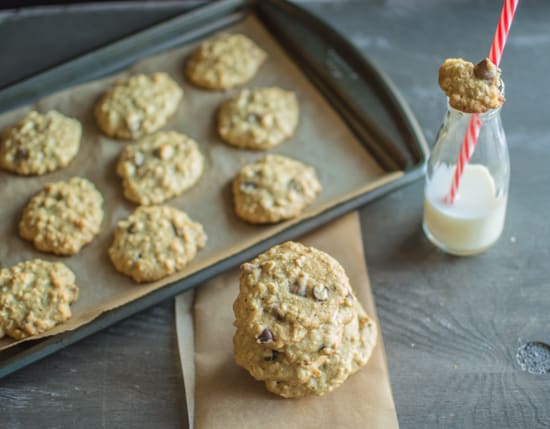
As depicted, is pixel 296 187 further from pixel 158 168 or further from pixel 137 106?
pixel 137 106

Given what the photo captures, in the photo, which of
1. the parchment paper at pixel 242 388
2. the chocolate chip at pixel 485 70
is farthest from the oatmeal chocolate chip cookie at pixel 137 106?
the chocolate chip at pixel 485 70

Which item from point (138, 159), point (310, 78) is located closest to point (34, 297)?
point (138, 159)

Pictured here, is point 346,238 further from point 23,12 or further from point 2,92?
point 23,12

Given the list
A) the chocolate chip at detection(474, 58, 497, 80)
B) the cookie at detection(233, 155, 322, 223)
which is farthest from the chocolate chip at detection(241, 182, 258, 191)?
the chocolate chip at detection(474, 58, 497, 80)

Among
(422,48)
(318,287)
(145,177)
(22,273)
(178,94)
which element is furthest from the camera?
(422,48)

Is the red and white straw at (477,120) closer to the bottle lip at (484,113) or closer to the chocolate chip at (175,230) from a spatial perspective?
the bottle lip at (484,113)

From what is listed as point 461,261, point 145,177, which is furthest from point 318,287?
point 145,177
